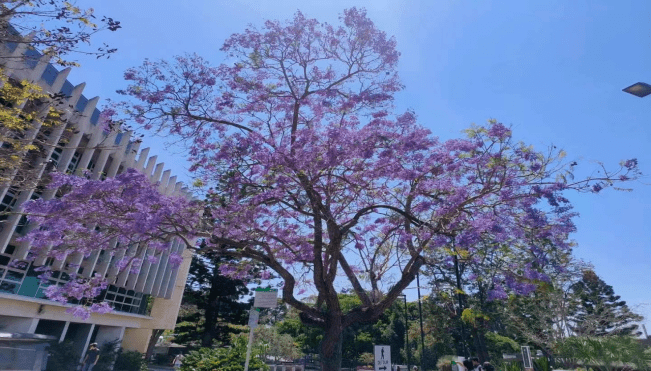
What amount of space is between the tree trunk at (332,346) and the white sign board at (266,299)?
128 centimetres

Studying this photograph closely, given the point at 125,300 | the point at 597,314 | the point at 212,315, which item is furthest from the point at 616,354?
the point at 125,300

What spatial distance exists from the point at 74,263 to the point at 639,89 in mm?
19853

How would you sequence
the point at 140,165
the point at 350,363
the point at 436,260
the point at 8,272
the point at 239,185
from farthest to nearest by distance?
the point at 350,363 → the point at 140,165 → the point at 8,272 → the point at 436,260 → the point at 239,185

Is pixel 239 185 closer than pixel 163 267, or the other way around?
pixel 239 185

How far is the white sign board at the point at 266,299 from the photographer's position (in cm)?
766

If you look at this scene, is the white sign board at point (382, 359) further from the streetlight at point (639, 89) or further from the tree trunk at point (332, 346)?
the streetlight at point (639, 89)

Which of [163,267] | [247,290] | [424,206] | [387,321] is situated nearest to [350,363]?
[387,321]

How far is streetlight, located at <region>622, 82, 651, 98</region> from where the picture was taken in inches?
216

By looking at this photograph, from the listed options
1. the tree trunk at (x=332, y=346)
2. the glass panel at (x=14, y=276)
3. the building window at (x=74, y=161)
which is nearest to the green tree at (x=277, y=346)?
the glass panel at (x=14, y=276)

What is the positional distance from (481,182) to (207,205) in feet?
20.0

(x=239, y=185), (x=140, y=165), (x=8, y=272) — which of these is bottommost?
(x=8, y=272)

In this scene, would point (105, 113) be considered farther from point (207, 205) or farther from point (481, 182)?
point (481, 182)

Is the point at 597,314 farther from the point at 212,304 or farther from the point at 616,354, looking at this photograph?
the point at 212,304

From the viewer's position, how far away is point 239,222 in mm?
8188
